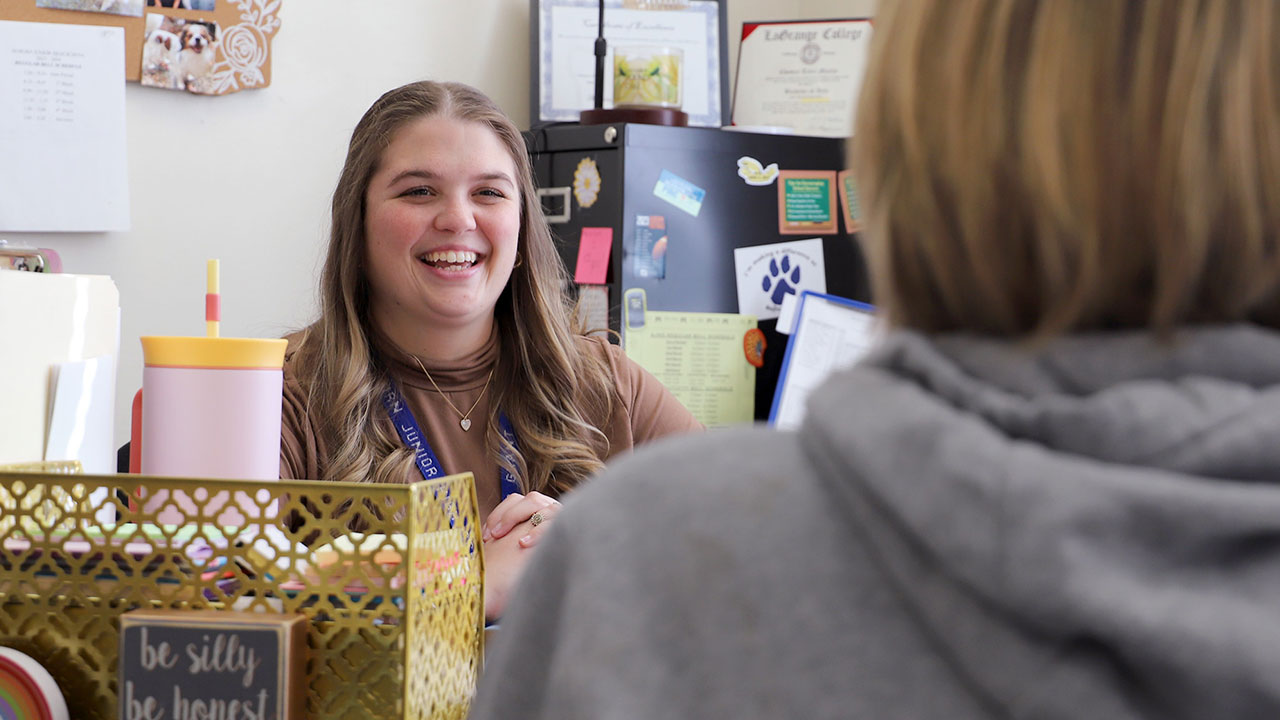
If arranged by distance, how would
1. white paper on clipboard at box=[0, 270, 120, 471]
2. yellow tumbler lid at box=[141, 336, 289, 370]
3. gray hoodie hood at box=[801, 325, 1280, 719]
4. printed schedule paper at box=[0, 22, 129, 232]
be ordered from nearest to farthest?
gray hoodie hood at box=[801, 325, 1280, 719]
yellow tumbler lid at box=[141, 336, 289, 370]
white paper on clipboard at box=[0, 270, 120, 471]
printed schedule paper at box=[0, 22, 129, 232]

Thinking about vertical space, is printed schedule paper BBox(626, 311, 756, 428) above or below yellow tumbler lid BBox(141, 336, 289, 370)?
below

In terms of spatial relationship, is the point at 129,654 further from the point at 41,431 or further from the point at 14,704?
the point at 41,431

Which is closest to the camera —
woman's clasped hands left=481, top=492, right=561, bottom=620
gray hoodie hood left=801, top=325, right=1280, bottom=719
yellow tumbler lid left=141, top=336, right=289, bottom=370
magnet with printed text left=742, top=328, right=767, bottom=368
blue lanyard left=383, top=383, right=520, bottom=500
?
gray hoodie hood left=801, top=325, right=1280, bottom=719

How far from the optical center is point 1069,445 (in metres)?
0.39

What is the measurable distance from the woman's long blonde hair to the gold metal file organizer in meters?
0.72

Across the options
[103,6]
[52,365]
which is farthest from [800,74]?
[52,365]

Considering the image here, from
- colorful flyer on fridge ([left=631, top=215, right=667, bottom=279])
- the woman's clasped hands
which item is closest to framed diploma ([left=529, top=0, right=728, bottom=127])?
colorful flyer on fridge ([left=631, top=215, right=667, bottom=279])

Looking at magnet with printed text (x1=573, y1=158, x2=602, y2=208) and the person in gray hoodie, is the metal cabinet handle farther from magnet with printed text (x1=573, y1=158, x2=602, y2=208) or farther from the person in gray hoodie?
the person in gray hoodie

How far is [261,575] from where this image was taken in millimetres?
718

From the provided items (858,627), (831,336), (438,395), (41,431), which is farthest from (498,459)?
(858,627)

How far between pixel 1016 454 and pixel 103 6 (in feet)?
7.51

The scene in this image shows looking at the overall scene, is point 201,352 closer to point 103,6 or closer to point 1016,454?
point 1016,454

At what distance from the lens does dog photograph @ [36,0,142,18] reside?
2186 mm

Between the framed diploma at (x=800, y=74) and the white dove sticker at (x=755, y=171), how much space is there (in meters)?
0.24
